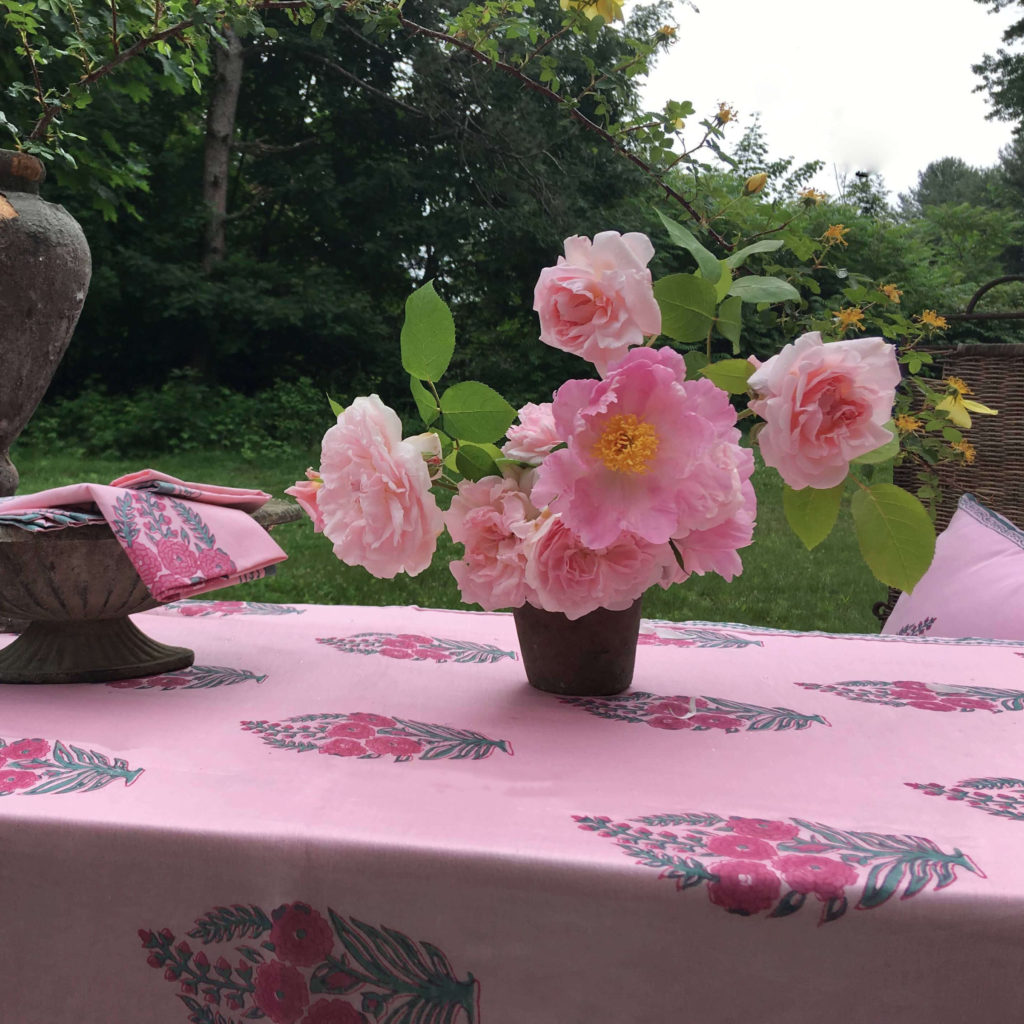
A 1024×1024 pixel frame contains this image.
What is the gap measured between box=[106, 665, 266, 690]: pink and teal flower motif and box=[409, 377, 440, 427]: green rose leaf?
0.97ft

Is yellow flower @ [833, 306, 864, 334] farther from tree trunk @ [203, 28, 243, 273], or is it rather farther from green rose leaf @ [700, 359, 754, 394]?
tree trunk @ [203, 28, 243, 273]

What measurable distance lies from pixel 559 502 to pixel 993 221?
1354 cm

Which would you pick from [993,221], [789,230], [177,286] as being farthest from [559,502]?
[993,221]

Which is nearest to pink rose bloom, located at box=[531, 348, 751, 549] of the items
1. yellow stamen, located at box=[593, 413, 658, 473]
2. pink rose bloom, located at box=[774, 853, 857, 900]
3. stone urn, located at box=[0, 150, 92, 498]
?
yellow stamen, located at box=[593, 413, 658, 473]

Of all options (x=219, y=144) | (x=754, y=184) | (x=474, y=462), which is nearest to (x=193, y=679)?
(x=474, y=462)

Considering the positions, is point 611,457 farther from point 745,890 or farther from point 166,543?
point 166,543

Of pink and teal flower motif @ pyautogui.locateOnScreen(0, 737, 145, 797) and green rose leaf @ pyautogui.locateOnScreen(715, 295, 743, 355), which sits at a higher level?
green rose leaf @ pyautogui.locateOnScreen(715, 295, 743, 355)

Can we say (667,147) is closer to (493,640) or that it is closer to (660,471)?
(493,640)

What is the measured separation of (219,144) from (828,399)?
791 cm

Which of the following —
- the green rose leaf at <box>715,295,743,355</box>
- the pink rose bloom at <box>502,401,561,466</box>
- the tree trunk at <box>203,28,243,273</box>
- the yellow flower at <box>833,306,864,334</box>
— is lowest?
the pink rose bloom at <box>502,401,561,466</box>

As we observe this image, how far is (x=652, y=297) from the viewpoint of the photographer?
67cm

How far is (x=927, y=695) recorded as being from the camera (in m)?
0.84

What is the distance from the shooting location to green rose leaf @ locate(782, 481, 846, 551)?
2.31ft

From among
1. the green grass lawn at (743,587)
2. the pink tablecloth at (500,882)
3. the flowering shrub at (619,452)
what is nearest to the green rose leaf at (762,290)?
the flowering shrub at (619,452)
